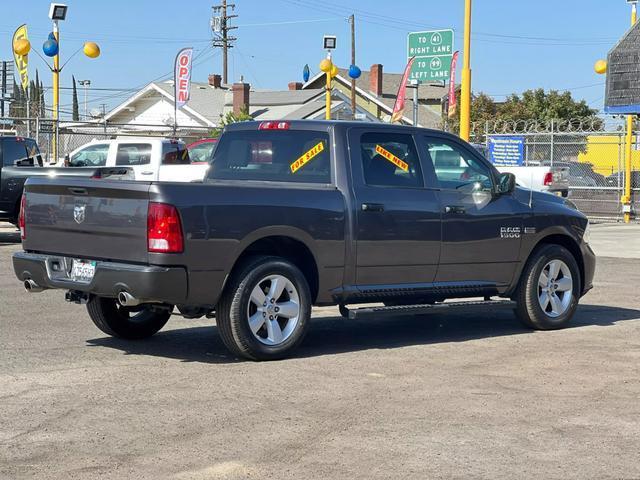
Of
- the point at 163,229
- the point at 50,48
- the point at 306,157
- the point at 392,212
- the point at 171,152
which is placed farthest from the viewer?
the point at 50,48

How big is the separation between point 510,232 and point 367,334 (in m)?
1.59

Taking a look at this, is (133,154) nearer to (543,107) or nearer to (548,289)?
(548,289)

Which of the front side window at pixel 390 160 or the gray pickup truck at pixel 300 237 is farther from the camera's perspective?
the front side window at pixel 390 160

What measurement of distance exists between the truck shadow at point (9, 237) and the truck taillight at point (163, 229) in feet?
43.3

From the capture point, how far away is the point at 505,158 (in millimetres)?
30391

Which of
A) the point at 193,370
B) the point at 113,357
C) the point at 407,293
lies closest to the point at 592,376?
the point at 407,293

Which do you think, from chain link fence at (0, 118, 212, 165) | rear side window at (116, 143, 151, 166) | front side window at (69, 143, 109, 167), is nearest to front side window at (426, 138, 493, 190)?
rear side window at (116, 143, 151, 166)

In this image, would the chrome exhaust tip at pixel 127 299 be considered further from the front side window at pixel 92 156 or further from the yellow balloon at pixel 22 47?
the yellow balloon at pixel 22 47

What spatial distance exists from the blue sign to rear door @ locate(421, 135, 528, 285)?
20.4 meters

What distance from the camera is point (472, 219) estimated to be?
31.2 feet

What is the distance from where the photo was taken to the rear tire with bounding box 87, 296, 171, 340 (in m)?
9.12

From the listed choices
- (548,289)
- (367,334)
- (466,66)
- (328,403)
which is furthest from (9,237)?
(328,403)


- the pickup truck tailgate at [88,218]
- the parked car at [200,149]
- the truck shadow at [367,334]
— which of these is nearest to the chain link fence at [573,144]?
the parked car at [200,149]

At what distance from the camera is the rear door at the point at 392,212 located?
8781 mm
